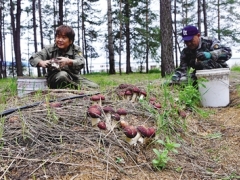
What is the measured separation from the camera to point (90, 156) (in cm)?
133

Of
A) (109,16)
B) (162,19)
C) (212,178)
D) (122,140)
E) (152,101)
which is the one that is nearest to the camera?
(212,178)

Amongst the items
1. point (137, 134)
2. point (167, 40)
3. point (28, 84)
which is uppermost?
point (167, 40)

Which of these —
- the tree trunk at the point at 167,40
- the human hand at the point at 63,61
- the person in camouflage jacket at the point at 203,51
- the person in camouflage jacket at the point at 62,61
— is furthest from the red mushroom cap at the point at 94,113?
the tree trunk at the point at 167,40

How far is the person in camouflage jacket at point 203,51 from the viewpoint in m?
3.16

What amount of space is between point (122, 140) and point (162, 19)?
13.8 feet

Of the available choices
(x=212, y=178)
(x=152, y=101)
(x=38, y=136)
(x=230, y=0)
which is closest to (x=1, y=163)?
(x=38, y=136)

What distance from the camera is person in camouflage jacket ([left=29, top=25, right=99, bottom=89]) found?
313 cm

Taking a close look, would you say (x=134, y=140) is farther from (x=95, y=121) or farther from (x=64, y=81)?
(x=64, y=81)

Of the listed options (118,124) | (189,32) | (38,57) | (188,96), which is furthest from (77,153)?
(189,32)

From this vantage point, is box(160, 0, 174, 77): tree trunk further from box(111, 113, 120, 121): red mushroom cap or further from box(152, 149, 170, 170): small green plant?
box(152, 149, 170, 170): small green plant

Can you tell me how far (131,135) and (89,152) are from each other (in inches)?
9.0

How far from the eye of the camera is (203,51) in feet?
11.0

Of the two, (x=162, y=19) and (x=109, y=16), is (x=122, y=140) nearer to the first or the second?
(x=162, y=19)

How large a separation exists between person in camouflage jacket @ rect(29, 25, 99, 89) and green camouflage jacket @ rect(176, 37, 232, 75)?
1.23 m
